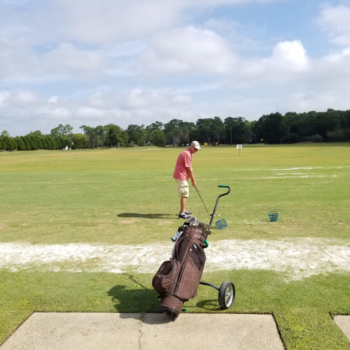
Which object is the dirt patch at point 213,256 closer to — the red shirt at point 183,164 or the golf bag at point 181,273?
the golf bag at point 181,273

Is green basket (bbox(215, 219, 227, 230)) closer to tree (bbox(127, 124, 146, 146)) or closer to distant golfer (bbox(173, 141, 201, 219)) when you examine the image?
distant golfer (bbox(173, 141, 201, 219))

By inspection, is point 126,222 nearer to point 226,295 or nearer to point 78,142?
point 226,295

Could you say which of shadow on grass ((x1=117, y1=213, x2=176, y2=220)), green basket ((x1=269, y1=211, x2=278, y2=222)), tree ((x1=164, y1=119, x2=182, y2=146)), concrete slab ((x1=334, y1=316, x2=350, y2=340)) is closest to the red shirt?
shadow on grass ((x1=117, y1=213, x2=176, y2=220))

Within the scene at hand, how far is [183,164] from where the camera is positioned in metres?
10.6

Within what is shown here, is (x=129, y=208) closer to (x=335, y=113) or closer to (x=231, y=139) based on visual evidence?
(x=335, y=113)

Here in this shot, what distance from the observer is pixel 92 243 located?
797 centimetres

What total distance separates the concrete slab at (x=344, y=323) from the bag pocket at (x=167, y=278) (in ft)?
6.38

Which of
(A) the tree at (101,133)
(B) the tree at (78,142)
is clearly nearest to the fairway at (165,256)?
(B) the tree at (78,142)

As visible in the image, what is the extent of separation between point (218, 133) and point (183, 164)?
6594 inches

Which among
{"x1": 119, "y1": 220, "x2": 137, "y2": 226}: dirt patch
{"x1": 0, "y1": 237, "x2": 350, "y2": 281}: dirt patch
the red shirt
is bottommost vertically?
{"x1": 119, "y1": 220, "x2": 137, "y2": 226}: dirt patch

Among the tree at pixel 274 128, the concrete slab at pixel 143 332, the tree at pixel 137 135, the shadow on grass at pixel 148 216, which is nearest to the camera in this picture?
the concrete slab at pixel 143 332

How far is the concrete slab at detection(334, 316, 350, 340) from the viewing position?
4.02 metres

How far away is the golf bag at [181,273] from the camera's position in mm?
4270

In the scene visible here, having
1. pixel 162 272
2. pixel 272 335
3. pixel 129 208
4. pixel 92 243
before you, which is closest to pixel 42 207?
pixel 129 208
